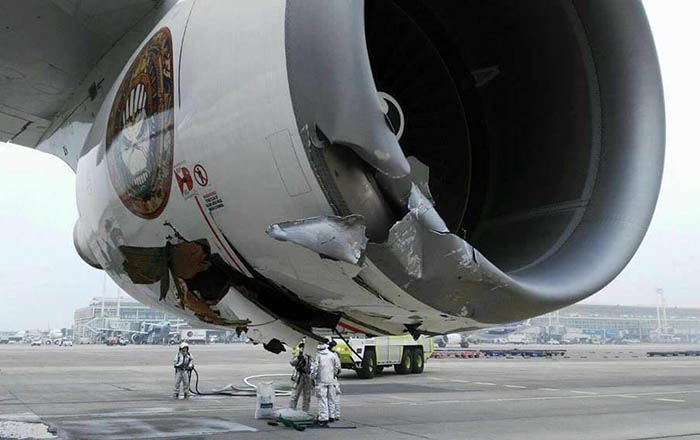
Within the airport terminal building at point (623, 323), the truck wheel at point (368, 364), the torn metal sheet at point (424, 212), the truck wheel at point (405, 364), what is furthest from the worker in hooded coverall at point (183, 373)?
the airport terminal building at point (623, 323)

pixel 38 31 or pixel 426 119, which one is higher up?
pixel 38 31

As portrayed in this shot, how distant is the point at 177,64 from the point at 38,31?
1.28 m

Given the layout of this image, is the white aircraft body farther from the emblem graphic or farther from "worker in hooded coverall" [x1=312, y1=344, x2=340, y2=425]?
"worker in hooded coverall" [x1=312, y1=344, x2=340, y2=425]

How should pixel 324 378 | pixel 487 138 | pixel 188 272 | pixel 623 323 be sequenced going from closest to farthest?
pixel 188 272 < pixel 487 138 < pixel 324 378 < pixel 623 323

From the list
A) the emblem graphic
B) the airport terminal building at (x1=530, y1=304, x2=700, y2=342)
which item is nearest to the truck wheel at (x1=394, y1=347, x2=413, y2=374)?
the emblem graphic

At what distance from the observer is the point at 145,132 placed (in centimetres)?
295

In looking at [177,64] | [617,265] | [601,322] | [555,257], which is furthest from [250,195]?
[601,322]

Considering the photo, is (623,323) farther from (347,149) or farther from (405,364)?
(347,149)

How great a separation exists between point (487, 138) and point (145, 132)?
2070 mm

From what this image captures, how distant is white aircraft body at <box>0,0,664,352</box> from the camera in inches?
89.9

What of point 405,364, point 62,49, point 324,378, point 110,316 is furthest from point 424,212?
point 110,316

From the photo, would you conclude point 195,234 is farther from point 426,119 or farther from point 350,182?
point 426,119

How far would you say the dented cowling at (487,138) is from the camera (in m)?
2.25

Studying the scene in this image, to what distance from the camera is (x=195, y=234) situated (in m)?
2.89
